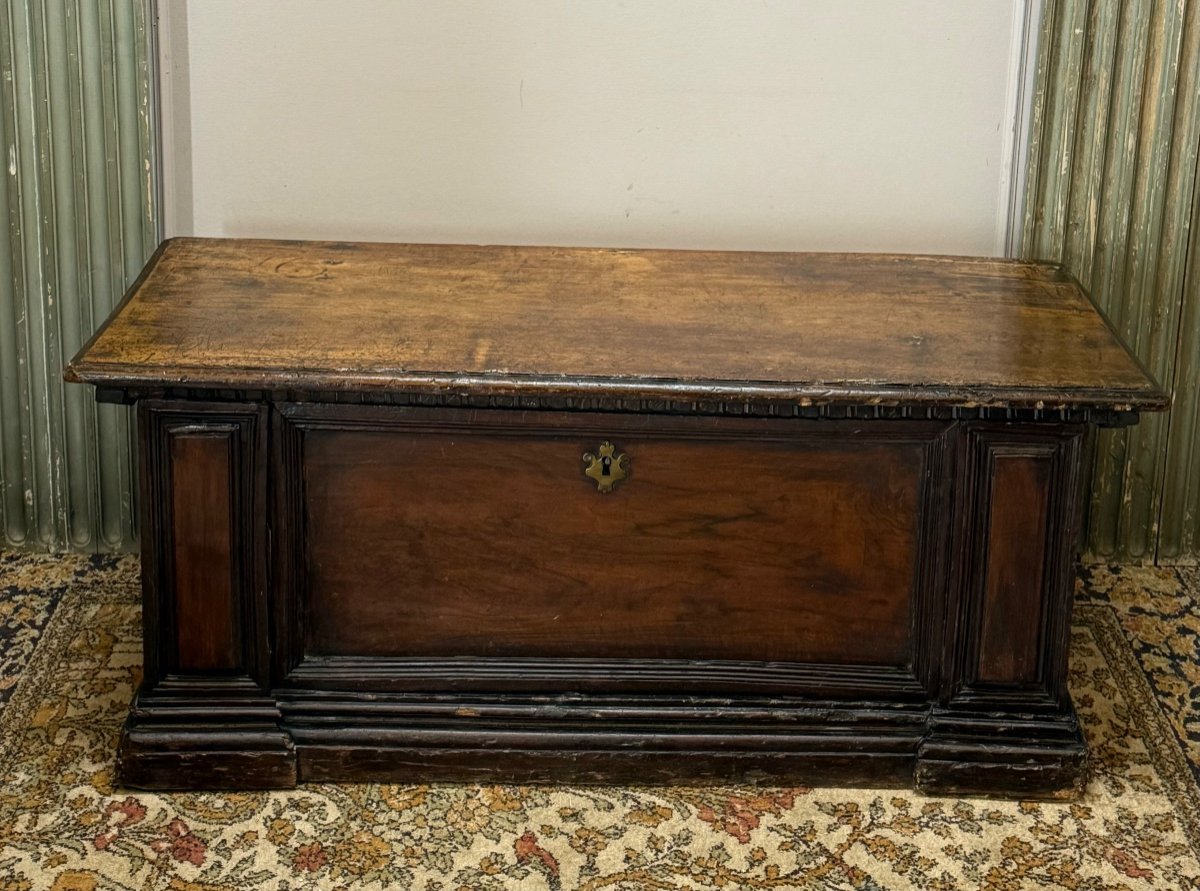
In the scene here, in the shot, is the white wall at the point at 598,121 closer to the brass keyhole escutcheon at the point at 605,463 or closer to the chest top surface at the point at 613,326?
the chest top surface at the point at 613,326

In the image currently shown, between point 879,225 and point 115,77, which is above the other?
point 115,77

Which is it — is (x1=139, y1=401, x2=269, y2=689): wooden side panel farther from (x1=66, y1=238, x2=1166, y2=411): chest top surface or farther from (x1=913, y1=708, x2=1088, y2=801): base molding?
(x1=913, y1=708, x2=1088, y2=801): base molding

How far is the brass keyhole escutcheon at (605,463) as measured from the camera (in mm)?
2758

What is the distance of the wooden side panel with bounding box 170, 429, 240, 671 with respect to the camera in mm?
2732

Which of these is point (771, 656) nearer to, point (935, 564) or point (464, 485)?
point (935, 564)

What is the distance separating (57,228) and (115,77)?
319 mm

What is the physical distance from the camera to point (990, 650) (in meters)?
2.82

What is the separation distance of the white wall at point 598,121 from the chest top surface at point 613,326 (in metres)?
0.22

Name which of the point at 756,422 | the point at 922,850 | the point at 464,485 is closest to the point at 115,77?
the point at 464,485

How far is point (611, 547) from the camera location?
2.82 m

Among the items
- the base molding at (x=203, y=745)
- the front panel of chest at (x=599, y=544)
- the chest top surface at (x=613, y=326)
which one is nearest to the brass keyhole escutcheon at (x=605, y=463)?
the front panel of chest at (x=599, y=544)

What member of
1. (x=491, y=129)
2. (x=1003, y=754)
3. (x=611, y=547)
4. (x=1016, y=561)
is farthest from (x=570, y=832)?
(x=491, y=129)

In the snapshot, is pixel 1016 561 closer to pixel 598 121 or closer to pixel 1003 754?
pixel 1003 754

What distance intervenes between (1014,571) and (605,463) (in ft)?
2.17
